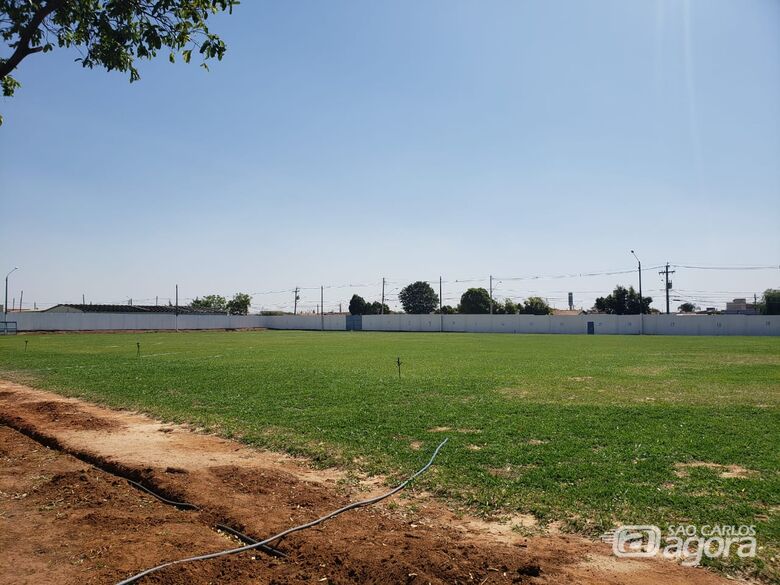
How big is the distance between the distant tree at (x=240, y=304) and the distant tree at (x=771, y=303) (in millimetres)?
98254

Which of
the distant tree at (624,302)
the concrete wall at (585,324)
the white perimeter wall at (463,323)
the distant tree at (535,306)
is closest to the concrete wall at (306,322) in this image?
the white perimeter wall at (463,323)

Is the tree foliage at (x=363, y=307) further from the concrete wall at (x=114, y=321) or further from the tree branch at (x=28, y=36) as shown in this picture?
the tree branch at (x=28, y=36)

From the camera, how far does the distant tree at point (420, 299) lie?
4481 inches

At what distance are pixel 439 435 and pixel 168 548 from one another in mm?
5286

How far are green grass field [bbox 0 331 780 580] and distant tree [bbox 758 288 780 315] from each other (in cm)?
7504

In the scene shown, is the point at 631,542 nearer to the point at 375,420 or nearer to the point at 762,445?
the point at 762,445

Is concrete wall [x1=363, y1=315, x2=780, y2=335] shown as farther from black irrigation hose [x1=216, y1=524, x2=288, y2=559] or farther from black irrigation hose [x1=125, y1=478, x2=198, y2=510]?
black irrigation hose [x1=216, y1=524, x2=288, y2=559]

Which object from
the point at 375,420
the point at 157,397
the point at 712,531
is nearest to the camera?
the point at 712,531

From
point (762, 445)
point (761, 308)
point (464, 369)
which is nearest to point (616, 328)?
point (761, 308)

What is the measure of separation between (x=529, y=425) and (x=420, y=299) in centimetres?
10439

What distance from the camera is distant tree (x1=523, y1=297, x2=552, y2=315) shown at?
96.6m

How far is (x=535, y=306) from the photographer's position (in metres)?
96.8

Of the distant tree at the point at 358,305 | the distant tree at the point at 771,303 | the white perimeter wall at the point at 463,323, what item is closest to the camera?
the white perimeter wall at the point at 463,323

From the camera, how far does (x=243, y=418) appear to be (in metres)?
10.8
